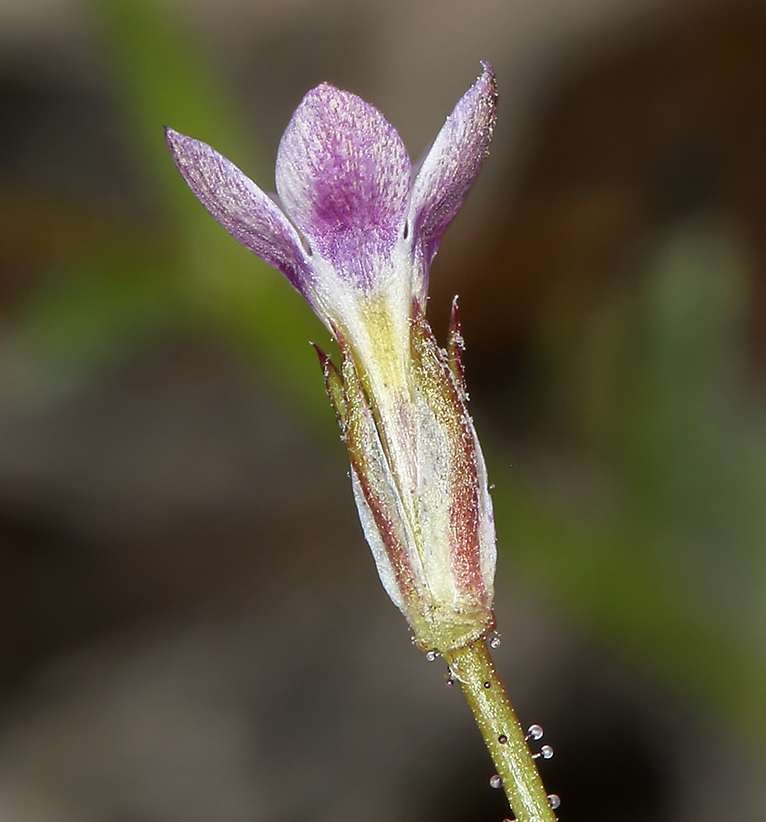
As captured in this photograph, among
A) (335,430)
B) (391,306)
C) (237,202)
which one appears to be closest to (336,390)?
(391,306)

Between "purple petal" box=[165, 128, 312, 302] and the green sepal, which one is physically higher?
"purple petal" box=[165, 128, 312, 302]

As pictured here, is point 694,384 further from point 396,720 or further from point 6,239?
point 6,239

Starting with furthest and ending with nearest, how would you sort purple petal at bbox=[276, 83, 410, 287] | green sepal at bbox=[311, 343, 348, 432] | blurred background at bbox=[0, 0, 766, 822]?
1. blurred background at bbox=[0, 0, 766, 822]
2. green sepal at bbox=[311, 343, 348, 432]
3. purple petal at bbox=[276, 83, 410, 287]

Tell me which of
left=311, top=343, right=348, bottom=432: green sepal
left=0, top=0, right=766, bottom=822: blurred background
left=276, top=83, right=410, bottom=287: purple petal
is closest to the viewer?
left=276, top=83, right=410, bottom=287: purple petal

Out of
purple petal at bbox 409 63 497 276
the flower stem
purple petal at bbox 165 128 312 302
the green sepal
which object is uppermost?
purple petal at bbox 165 128 312 302

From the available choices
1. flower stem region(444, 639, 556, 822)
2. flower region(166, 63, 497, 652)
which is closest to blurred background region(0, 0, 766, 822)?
flower region(166, 63, 497, 652)

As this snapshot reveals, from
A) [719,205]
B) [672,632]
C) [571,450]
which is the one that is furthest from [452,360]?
[719,205]

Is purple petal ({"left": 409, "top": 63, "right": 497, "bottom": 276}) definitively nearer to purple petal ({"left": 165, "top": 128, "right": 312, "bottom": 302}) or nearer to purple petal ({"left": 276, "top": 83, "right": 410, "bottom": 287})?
purple petal ({"left": 276, "top": 83, "right": 410, "bottom": 287})
